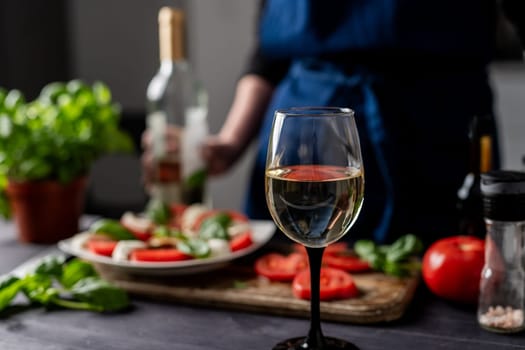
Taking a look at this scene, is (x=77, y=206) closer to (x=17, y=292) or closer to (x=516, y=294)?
(x=17, y=292)

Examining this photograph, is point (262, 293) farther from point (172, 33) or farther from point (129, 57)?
point (129, 57)

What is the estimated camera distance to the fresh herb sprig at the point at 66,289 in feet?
3.24

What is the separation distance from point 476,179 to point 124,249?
53 cm

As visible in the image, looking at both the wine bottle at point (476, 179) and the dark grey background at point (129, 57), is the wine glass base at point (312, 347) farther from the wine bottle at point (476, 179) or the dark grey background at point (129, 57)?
the dark grey background at point (129, 57)

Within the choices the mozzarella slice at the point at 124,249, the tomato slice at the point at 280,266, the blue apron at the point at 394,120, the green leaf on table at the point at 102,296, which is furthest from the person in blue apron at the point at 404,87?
the green leaf on table at the point at 102,296

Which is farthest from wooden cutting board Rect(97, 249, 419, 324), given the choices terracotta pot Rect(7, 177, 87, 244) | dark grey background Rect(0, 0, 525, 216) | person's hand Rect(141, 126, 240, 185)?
dark grey background Rect(0, 0, 525, 216)

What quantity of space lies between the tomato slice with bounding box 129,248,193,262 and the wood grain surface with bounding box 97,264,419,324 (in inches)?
1.4

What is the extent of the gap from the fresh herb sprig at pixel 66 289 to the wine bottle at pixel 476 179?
0.50m

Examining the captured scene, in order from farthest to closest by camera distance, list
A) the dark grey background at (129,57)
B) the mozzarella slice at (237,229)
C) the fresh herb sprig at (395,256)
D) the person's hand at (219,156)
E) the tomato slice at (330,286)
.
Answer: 1. the dark grey background at (129,57)
2. the person's hand at (219,156)
3. the mozzarella slice at (237,229)
4. the fresh herb sprig at (395,256)
5. the tomato slice at (330,286)

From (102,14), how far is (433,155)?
2.32 meters

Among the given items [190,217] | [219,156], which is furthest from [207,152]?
[190,217]

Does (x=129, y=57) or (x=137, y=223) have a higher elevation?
(x=129, y=57)

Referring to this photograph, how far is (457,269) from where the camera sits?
3.14ft

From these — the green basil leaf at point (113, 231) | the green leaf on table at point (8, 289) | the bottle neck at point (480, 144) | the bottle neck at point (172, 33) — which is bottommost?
the green leaf on table at point (8, 289)
